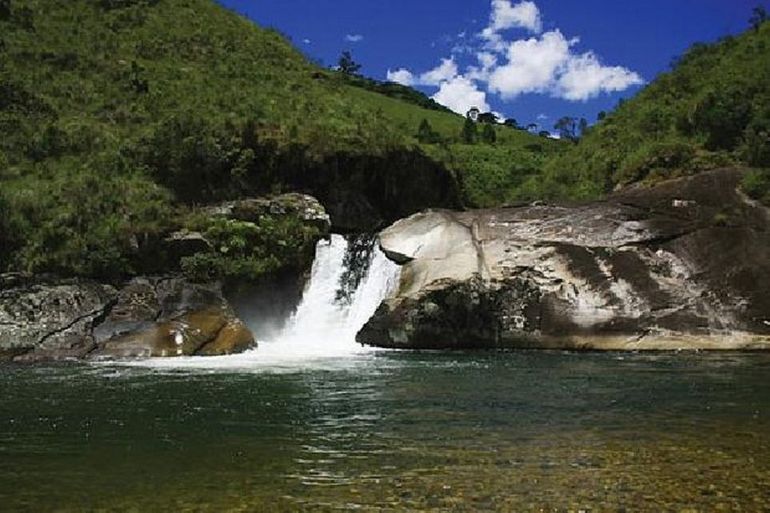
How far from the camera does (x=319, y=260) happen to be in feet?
131

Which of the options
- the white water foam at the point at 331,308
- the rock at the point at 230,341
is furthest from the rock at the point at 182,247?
the white water foam at the point at 331,308

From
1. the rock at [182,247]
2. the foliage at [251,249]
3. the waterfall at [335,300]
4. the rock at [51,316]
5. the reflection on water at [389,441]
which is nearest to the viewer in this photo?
the reflection on water at [389,441]

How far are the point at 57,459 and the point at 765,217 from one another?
30.7 meters

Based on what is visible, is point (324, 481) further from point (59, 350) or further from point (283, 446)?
point (59, 350)

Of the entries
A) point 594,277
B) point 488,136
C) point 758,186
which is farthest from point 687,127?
point 488,136

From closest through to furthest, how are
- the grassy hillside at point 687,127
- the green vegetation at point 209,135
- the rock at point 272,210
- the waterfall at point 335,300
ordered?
the waterfall at point 335,300, the green vegetation at point 209,135, the rock at point 272,210, the grassy hillside at point 687,127

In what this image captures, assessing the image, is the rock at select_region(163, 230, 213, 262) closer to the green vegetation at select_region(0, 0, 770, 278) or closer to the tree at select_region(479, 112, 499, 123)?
the green vegetation at select_region(0, 0, 770, 278)

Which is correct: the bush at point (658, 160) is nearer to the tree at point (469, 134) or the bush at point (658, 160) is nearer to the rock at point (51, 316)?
the rock at point (51, 316)

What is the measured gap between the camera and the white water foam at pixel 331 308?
34406 millimetres

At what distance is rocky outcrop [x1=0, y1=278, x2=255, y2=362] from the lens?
3064 centimetres

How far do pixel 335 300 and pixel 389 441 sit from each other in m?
24.6

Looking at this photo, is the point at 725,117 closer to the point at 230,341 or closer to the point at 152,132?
the point at 230,341

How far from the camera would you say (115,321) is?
1278 inches

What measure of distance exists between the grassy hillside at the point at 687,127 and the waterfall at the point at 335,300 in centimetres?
1756
